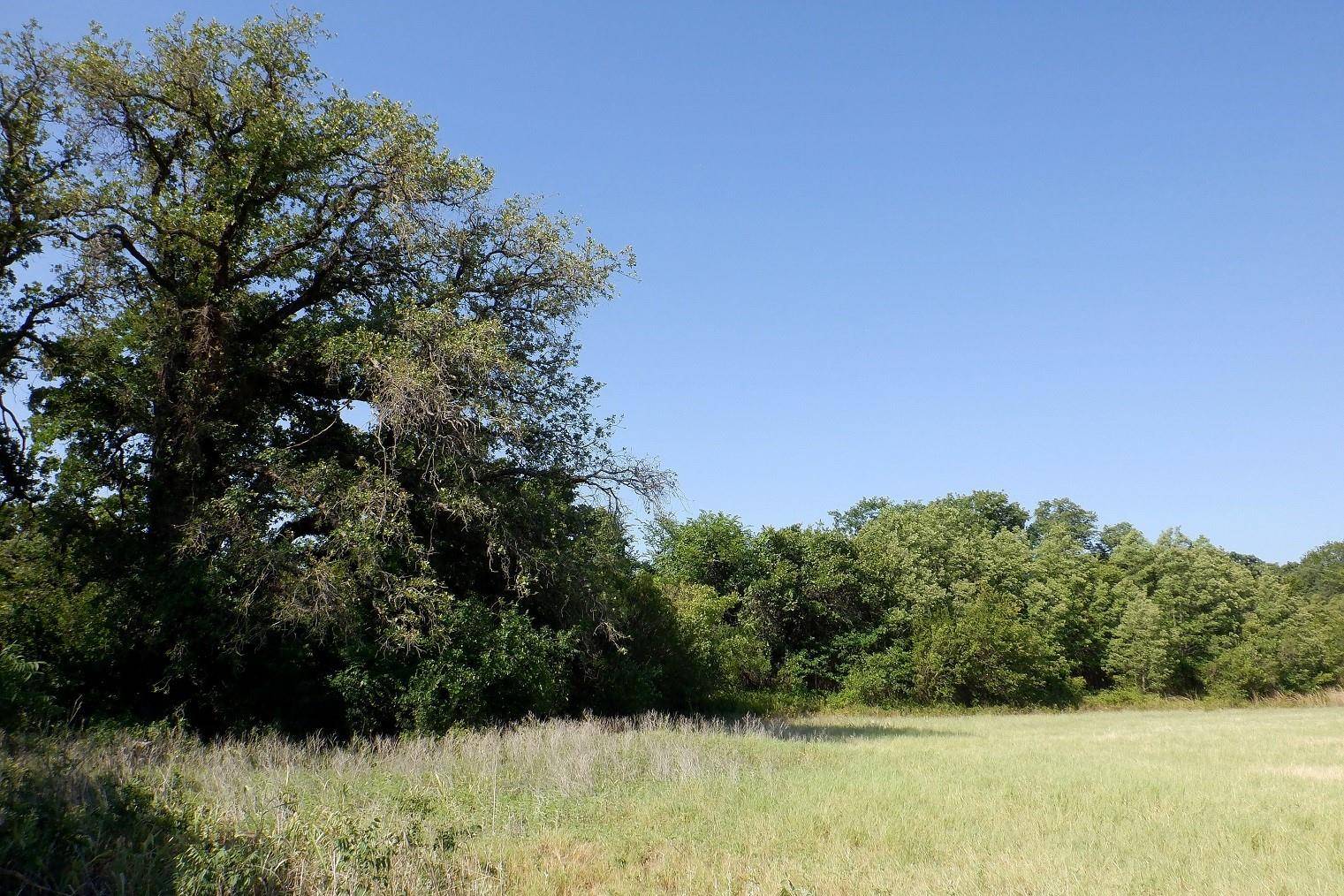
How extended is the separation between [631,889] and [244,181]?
46.9ft

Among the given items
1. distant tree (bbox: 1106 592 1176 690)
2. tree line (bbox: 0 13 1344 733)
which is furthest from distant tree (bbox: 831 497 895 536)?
tree line (bbox: 0 13 1344 733)

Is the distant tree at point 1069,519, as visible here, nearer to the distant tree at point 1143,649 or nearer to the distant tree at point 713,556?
the distant tree at point 1143,649

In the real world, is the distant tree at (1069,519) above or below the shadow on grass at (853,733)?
above

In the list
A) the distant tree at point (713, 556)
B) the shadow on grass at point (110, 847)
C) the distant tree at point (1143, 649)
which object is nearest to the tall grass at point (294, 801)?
the shadow on grass at point (110, 847)

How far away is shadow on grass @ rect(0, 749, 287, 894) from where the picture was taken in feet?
19.2

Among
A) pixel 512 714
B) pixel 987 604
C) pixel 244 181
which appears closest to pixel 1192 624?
pixel 987 604

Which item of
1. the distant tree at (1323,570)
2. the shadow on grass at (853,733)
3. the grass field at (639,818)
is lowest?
the shadow on grass at (853,733)

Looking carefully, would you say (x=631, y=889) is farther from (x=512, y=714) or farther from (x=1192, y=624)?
(x=1192, y=624)

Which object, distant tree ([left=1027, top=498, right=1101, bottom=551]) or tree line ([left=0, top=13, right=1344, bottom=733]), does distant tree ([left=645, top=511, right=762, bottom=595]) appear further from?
distant tree ([left=1027, top=498, right=1101, bottom=551])

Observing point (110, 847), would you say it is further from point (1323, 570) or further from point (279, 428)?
point (1323, 570)

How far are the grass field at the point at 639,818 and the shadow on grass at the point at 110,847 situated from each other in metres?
0.02

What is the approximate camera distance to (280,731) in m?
15.7

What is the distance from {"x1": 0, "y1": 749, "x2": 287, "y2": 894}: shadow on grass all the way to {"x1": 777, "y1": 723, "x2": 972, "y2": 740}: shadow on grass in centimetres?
1463

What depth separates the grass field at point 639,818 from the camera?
6789mm
